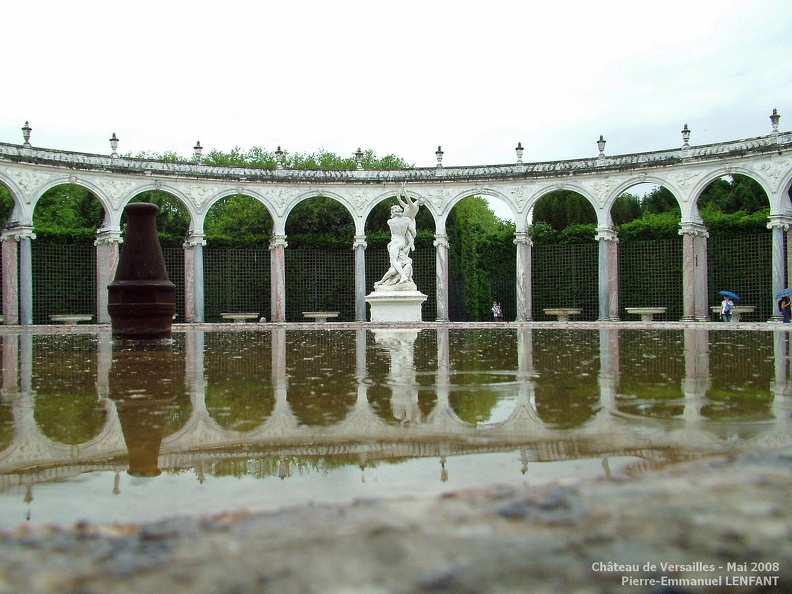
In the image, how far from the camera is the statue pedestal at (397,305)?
77.5 feet

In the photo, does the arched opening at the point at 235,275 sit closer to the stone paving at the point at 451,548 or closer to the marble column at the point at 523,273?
the marble column at the point at 523,273

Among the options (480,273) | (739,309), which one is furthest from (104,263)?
(739,309)

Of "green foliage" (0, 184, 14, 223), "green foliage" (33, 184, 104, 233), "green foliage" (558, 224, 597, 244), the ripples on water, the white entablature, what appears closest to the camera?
the ripples on water

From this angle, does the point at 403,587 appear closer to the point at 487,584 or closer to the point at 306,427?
the point at 487,584

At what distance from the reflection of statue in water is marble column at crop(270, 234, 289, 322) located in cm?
700

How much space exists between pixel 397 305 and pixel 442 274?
623 cm

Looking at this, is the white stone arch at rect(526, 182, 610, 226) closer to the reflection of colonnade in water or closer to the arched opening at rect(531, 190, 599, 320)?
the arched opening at rect(531, 190, 599, 320)

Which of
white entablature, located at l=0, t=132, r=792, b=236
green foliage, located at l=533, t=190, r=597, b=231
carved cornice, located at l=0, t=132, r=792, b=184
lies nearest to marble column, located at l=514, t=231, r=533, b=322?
white entablature, located at l=0, t=132, r=792, b=236

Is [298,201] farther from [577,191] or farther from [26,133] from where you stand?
[577,191]

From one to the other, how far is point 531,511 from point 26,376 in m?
5.96

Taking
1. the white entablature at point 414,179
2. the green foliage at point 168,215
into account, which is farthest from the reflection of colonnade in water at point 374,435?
the green foliage at point 168,215

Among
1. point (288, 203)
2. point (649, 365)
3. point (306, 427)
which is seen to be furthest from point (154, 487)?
point (288, 203)

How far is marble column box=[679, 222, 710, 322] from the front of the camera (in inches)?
1039

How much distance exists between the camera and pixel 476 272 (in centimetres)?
3234
